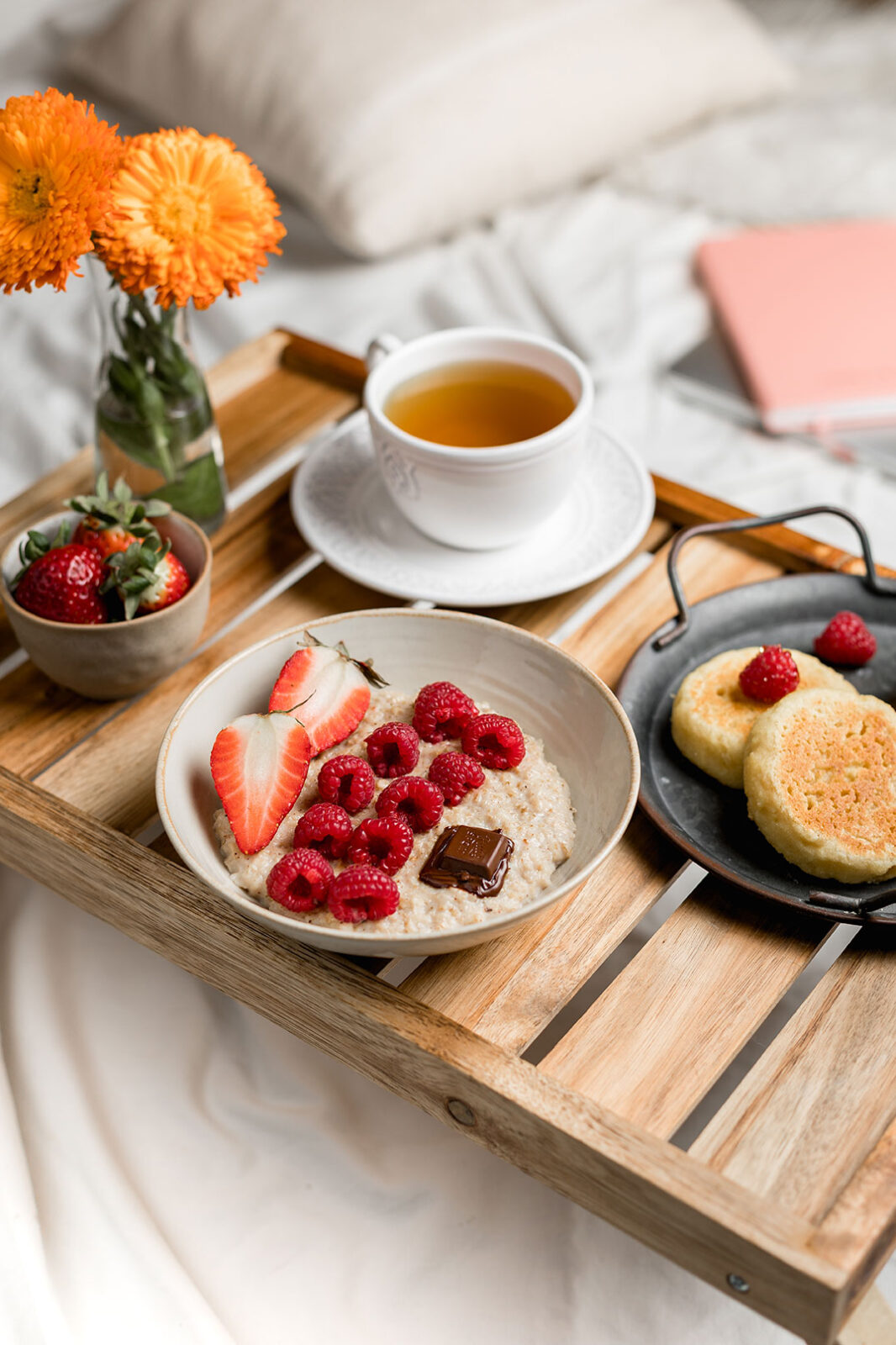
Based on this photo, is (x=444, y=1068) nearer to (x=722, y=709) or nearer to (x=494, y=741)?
(x=494, y=741)

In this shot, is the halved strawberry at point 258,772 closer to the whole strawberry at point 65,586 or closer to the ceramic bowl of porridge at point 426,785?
the ceramic bowl of porridge at point 426,785

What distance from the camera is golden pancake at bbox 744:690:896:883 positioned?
886 mm

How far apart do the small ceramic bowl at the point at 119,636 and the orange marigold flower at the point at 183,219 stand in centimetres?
20

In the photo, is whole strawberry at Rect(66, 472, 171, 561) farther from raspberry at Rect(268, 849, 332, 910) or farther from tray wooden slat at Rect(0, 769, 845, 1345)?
raspberry at Rect(268, 849, 332, 910)

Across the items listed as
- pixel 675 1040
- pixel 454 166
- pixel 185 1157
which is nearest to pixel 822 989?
pixel 675 1040

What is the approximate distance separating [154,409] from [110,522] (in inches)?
5.9

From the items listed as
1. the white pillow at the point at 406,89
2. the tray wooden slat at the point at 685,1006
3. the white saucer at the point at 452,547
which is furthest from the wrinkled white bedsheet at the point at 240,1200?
the white pillow at the point at 406,89

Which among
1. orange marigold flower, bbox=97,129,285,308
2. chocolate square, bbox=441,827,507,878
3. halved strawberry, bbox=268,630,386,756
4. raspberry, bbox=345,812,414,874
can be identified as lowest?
chocolate square, bbox=441,827,507,878

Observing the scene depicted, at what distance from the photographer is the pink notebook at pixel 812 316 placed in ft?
5.37

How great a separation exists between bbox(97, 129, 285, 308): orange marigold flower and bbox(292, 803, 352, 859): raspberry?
1.42 feet

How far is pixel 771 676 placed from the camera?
1.00 meters

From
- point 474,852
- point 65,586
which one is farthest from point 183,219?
point 474,852

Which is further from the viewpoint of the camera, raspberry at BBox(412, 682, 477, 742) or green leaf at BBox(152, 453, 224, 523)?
green leaf at BBox(152, 453, 224, 523)

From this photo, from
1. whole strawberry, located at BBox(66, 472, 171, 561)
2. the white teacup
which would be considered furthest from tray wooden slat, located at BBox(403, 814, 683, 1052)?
whole strawberry, located at BBox(66, 472, 171, 561)
